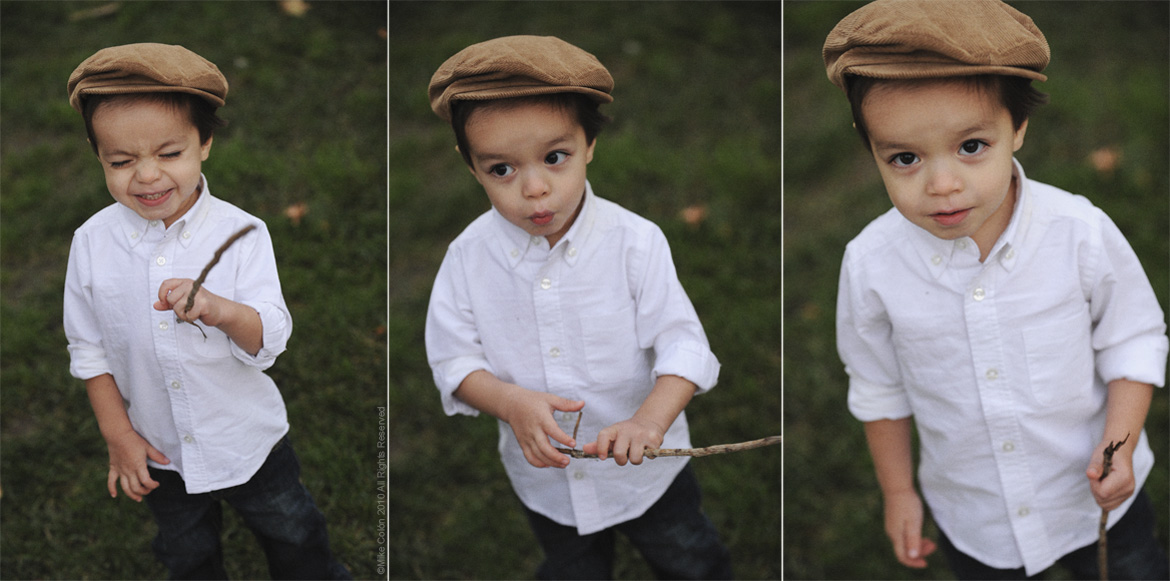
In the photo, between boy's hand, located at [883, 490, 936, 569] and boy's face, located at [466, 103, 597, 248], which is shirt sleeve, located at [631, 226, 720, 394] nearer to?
boy's face, located at [466, 103, 597, 248]

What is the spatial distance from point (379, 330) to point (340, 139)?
0.43 m

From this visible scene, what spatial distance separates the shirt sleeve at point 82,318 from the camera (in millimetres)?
1939

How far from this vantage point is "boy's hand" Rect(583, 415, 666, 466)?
74.9 inches

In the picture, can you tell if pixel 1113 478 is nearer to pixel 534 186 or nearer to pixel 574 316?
pixel 574 316

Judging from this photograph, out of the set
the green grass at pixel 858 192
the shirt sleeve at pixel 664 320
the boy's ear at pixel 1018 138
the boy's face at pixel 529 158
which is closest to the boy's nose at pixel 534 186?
the boy's face at pixel 529 158

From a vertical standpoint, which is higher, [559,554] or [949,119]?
[949,119]

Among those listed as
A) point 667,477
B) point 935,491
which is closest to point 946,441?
point 935,491

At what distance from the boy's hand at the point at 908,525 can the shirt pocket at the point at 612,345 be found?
2.16 ft

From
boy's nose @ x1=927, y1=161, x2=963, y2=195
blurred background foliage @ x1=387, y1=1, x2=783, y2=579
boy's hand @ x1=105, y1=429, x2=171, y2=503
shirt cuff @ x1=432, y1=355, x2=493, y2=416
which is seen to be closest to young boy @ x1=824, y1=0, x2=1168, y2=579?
boy's nose @ x1=927, y1=161, x2=963, y2=195

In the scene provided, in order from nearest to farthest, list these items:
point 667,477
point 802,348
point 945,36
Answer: point 945,36
point 667,477
point 802,348

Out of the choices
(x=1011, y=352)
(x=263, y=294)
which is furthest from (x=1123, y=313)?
(x=263, y=294)

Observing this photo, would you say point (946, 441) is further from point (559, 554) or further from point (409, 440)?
point (409, 440)

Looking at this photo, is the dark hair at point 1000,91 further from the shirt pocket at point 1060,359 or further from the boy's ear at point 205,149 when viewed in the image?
the boy's ear at point 205,149

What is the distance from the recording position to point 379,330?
2219mm
